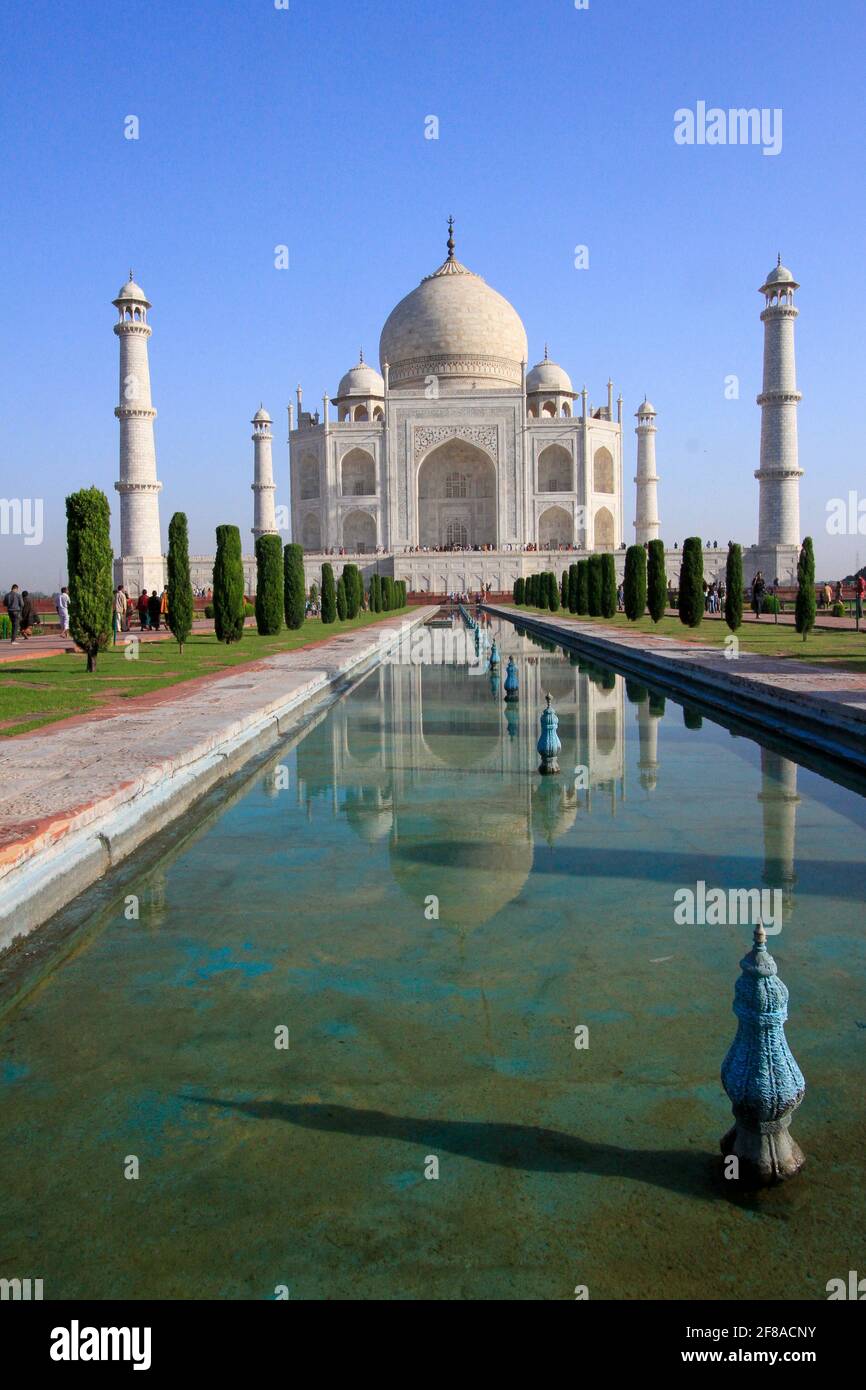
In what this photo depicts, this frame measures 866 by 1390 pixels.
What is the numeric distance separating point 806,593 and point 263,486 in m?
27.0

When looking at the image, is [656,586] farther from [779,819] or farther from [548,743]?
[779,819]

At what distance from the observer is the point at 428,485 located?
4112 centimetres

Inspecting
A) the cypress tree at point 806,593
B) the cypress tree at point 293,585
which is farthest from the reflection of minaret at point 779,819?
the cypress tree at point 293,585

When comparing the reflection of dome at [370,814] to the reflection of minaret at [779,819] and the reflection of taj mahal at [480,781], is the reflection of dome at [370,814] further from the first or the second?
the reflection of minaret at [779,819]

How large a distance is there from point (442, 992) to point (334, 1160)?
729 millimetres

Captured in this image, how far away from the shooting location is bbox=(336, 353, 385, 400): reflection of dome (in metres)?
42.7

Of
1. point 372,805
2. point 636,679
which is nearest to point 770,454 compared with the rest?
point 636,679

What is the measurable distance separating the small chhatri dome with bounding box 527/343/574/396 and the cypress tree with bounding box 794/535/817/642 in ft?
99.1

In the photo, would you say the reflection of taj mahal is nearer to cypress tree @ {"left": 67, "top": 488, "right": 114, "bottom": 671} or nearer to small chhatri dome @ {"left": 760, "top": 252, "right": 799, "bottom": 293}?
cypress tree @ {"left": 67, "top": 488, "right": 114, "bottom": 671}

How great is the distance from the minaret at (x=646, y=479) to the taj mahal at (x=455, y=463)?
45 millimetres

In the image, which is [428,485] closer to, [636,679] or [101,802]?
[636,679]

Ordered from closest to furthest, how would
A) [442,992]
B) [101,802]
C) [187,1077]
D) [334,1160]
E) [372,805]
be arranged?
[334,1160] → [187,1077] → [442,992] → [101,802] → [372,805]

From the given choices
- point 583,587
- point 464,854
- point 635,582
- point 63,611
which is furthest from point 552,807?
point 583,587

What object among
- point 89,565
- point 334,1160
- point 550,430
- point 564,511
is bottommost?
point 334,1160
